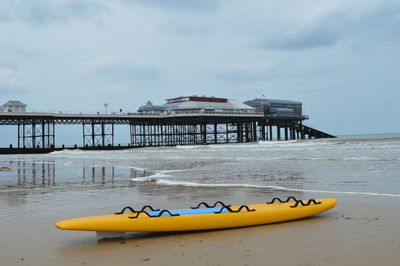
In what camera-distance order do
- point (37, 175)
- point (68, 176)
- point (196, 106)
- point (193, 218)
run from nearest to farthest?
point (193, 218) → point (68, 176) → point (37, 175) → point (196, 106)

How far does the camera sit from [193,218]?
7.07m

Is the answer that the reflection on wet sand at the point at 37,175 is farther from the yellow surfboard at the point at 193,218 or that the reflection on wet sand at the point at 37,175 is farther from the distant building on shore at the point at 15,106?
the distant building on shore at the point at 15,106

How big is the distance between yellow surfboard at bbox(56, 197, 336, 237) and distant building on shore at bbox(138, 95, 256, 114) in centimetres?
6909

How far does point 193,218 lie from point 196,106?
7367 cm

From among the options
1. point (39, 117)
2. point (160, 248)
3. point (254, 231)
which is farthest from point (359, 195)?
point (39, 117)

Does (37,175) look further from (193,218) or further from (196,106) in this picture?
(196,106)

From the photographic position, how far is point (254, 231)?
722 centimetres

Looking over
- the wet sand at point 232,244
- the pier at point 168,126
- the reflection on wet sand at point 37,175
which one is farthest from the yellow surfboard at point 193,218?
the pier at point 168,126

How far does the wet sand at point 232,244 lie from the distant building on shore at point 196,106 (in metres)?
69.4

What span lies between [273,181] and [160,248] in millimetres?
9453

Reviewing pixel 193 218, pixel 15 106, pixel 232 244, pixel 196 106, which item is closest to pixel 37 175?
pixel 193 218

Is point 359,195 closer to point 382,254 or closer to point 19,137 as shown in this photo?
point 382,254

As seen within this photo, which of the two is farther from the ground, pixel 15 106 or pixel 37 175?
pixel 15 106

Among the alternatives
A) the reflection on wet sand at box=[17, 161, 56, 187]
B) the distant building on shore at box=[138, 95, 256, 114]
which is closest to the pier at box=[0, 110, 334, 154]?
the distant building on shore at box=[138, 95, 256, 114]
